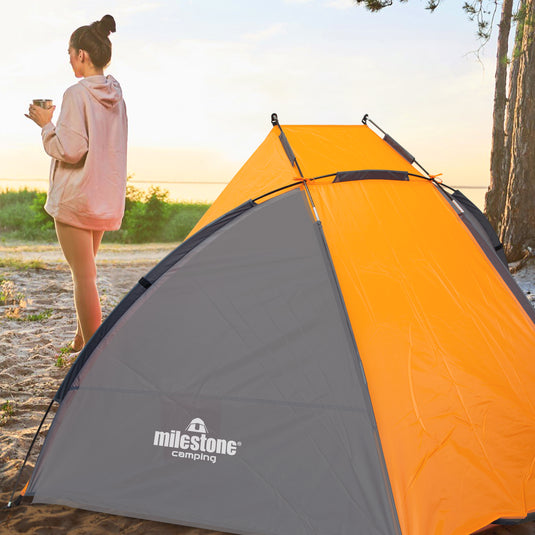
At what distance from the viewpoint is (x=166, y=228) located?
15656mm

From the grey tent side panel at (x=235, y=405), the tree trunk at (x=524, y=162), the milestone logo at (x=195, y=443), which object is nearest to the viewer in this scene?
the grey tent side panel at (x=235, y=405)

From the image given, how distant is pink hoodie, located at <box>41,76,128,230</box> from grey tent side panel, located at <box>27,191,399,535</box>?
3.96 feet

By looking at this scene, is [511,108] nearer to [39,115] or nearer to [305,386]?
[39,115]

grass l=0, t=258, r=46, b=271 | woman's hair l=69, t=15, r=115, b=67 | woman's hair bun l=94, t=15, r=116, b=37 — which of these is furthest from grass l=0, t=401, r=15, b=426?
grass l=0, t=258, r=46, b=271

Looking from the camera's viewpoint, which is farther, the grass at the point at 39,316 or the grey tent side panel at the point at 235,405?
the grass at the point at 39,316

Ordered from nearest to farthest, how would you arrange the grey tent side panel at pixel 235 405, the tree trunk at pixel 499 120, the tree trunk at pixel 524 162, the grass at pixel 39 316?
the grey tent side panel at pixel 235 405 < the grass at pixel 39 316 < the tree trunk at pixel 524 162 < the tree trunk at pixel 499 120

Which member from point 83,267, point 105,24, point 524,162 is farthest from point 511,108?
point 83,267

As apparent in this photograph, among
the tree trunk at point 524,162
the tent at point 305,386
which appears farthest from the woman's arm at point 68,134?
the tree trunk at point 524,162

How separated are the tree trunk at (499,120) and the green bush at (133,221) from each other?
9052 mm

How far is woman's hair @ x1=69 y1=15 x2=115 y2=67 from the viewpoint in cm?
350

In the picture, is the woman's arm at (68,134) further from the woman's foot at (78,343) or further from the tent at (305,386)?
the woman's foot at (78,343)

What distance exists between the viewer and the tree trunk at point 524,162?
6926mm

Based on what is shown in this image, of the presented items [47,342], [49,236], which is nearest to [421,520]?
[47,342]

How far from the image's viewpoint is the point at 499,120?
307 inches
